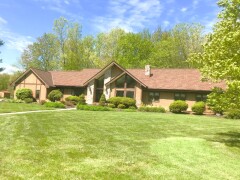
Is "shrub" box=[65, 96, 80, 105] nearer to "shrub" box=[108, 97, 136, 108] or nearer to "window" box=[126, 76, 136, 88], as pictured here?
"shrub" box=[108, 97, 136, 108]

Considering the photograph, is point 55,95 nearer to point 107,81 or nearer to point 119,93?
point 107,81

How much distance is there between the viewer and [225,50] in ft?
42.6

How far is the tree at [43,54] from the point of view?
213 ft

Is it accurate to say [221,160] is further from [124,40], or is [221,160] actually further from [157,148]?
[124,40]

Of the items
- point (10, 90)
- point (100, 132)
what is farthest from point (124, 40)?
point (100, 132)

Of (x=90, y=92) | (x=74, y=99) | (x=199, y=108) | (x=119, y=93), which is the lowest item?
(x=199, y=108)

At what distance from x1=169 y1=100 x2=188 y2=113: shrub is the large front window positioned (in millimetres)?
6742

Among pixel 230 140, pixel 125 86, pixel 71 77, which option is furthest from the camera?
pixel 71 77

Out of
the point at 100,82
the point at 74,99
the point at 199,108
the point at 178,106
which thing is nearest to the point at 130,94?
the point at 100,82

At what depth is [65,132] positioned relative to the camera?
15008 millimetres

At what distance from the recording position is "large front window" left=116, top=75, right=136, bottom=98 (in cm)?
3969

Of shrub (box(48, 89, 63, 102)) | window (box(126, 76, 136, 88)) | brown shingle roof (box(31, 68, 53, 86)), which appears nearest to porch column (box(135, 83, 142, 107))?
window (box(126, 76, 136, 88))

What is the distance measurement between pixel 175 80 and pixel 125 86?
7312 mm

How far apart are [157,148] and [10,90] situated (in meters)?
58.4
